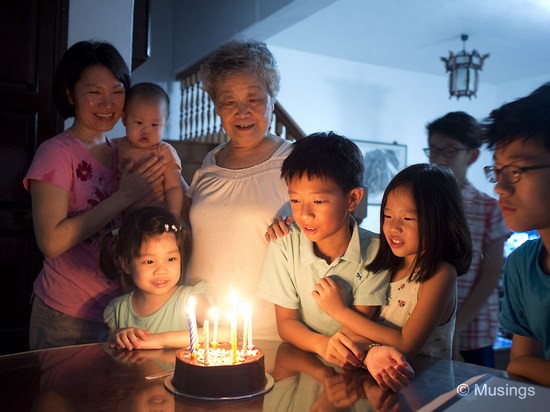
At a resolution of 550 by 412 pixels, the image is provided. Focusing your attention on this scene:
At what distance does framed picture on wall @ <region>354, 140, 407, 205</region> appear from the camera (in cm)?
859

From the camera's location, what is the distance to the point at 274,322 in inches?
68.8

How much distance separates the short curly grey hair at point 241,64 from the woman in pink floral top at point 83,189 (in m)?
0.33

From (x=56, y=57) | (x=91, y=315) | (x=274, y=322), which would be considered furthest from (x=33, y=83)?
(x=274, y=322)

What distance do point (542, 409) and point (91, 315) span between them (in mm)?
1430

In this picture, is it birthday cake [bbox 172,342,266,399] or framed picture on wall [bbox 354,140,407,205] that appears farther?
framed picture on wall [bbox 354,140,407,205]

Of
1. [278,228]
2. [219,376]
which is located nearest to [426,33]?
[278,228]

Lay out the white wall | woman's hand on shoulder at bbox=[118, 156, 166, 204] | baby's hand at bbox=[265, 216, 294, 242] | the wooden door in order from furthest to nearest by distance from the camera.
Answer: the white wall
the wooden door
woman's hand on shoulder at bbox=[118, 156, 166, 204]
baby's hand at bbox=[265, 216, 294, 242]

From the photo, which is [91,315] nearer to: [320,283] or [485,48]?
[320,283]

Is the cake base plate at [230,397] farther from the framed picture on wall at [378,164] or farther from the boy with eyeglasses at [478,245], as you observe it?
the framed picture on wall at [378,164]

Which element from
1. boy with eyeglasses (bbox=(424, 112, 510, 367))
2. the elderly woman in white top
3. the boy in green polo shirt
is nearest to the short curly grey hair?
the elderly woman in white top

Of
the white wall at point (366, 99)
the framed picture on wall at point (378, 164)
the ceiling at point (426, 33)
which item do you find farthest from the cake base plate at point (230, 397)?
the framed picture on wall at point (378, 164)

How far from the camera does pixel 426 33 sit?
7.26 meters

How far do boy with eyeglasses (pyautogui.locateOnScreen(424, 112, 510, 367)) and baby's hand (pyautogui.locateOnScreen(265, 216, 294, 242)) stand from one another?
34.8 inches

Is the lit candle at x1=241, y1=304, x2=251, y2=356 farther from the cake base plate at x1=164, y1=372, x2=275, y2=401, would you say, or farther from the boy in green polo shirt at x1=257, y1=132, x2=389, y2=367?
the boy in green polo shirt at x1=257, y1=132, x2=389, y2=367
